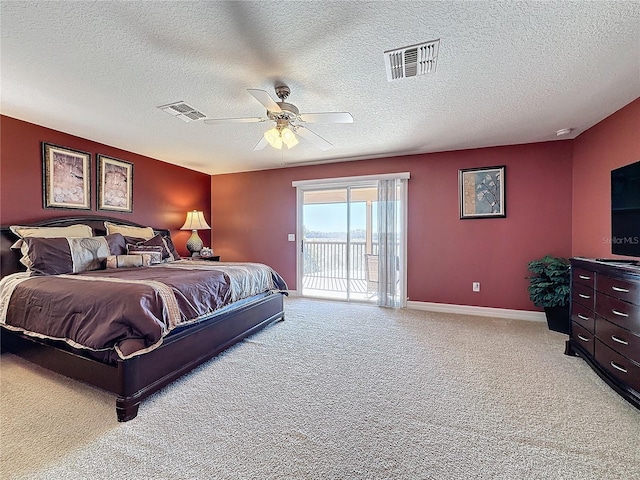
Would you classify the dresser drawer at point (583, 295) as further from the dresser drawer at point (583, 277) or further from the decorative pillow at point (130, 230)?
the decorative pillow at point (130, 230)

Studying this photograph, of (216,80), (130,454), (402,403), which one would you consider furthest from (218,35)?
(402,403)

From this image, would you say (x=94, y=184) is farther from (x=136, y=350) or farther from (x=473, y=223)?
(x=473, y=223)

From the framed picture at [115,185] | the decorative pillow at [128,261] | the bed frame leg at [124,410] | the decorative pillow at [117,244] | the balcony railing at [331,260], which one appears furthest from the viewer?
the balcony railing at [331,260]

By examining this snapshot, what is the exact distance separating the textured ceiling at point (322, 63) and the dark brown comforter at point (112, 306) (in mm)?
1595

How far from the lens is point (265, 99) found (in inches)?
77.9

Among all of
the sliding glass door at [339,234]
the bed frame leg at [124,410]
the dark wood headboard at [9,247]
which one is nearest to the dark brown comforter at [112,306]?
the bed frame leg at [124,410]

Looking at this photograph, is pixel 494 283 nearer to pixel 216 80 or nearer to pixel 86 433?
pixel 216 80

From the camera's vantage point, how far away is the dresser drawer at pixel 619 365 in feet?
6.01

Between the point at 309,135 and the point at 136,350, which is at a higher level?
the point at 309,135

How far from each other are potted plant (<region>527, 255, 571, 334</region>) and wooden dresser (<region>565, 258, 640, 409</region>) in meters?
0.67

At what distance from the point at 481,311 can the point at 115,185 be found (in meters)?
5.41

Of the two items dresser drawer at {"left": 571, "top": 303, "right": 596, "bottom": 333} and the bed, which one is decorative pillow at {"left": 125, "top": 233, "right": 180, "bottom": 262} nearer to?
the bed

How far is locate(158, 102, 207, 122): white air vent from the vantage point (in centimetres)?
266

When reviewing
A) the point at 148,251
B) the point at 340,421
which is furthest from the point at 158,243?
the point at 340,421
